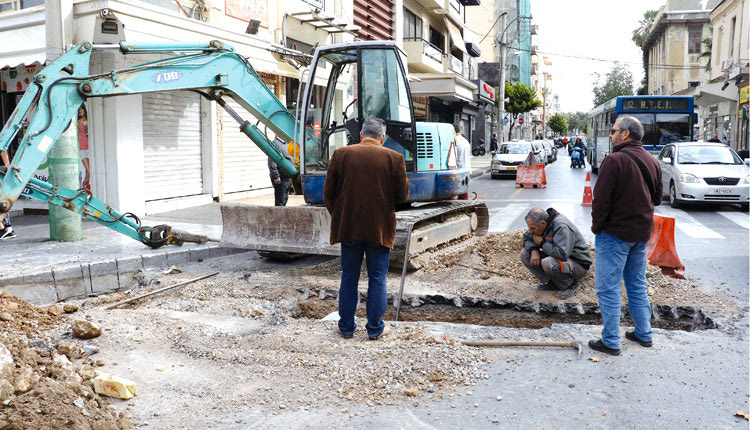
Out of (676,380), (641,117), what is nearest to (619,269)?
(676,380)

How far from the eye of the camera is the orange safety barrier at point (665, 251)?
7730 mm

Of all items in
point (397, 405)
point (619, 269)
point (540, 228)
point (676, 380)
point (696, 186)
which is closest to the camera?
point (397, 405)

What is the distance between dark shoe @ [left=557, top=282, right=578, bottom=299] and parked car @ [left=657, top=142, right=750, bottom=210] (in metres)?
8.70

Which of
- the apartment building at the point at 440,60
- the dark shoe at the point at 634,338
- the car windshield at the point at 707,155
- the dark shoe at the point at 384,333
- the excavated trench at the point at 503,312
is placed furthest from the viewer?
the apartment building at the point at 440,60

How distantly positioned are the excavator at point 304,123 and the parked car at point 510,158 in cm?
1720

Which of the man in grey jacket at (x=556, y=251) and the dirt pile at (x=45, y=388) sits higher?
the man in grey jacket at (x=556, y=251)

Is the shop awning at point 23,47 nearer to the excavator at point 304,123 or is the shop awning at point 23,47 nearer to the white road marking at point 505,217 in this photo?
the excavator at point 304,123

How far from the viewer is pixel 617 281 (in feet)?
16.1

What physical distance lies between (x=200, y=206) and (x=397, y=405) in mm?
11117

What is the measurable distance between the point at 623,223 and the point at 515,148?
23.2 meters

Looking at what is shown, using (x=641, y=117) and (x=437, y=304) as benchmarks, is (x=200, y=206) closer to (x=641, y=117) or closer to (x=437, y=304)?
(x=437, y=304)

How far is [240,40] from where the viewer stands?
41.1 ft

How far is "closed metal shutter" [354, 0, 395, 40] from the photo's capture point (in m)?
21.6

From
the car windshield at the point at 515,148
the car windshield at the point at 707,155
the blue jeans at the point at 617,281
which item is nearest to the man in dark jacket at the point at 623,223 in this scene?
the blue jeans at the point at 617,281
